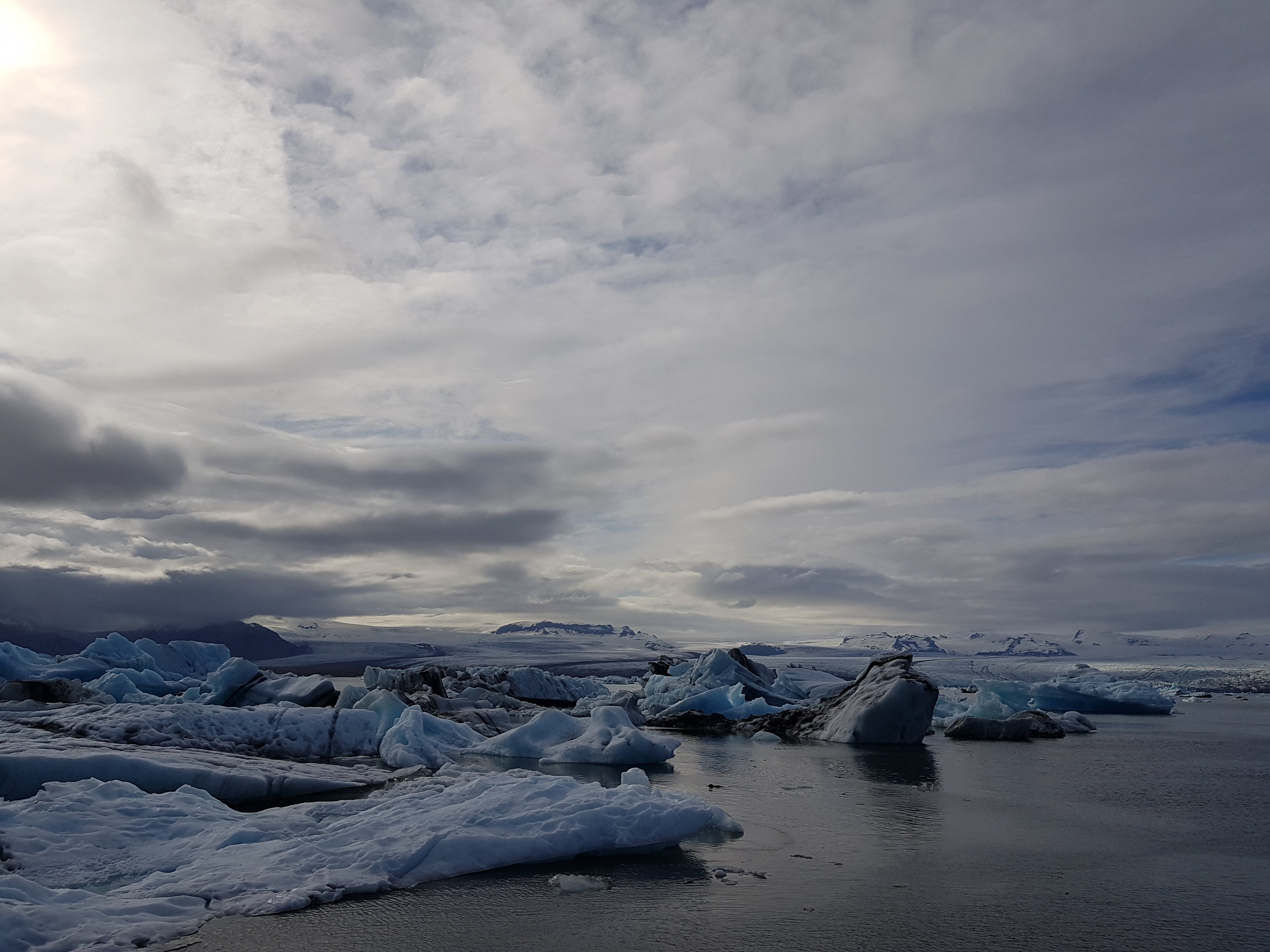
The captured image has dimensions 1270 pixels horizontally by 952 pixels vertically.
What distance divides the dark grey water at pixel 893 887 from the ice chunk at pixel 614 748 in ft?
7.71

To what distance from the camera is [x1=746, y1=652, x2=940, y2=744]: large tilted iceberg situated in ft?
60.1

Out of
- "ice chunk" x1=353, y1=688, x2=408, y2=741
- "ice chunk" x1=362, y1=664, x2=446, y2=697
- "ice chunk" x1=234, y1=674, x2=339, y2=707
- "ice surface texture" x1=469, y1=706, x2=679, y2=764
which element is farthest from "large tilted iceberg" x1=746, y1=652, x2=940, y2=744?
"ice chunk" x1=362, y1=664, x2=446, y2=697

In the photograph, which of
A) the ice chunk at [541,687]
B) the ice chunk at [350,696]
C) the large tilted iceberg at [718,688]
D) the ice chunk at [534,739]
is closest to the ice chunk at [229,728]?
the ice chunk at [350,696]

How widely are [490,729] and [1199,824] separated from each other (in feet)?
47.4

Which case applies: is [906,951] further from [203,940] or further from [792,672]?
[792,672]

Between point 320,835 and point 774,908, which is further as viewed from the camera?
point 320,835

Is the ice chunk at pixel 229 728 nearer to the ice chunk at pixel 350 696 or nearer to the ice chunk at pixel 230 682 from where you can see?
the ice chunk at pixel 350 696

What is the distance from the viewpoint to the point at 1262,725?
25.3 metres

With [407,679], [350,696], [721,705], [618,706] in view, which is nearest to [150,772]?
[350,696]

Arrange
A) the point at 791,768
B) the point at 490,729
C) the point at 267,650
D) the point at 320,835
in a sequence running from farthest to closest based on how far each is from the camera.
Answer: the point at 267,650, the point at 490,729, the point at 791,768, the point at 320,835

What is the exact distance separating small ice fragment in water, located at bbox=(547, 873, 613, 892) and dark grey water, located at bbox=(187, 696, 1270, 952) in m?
0.10

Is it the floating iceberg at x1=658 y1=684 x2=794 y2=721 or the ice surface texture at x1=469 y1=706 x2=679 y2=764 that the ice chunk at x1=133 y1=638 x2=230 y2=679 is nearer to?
the floating iceberg at x1=658 y1=684 x2=794 y2=721

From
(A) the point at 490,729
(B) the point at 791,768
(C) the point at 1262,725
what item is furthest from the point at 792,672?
(B) the point at 791,768

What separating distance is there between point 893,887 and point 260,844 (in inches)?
209
